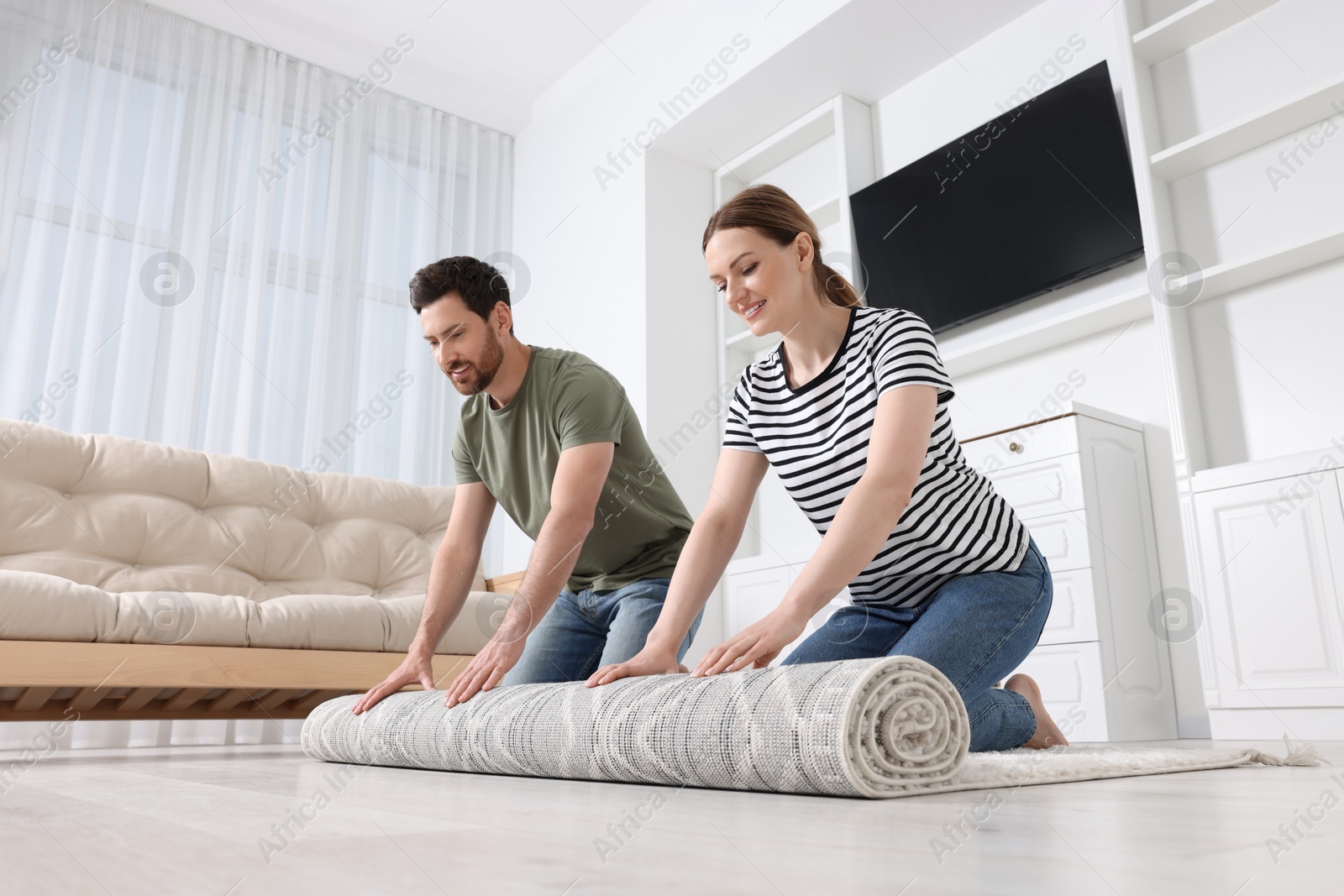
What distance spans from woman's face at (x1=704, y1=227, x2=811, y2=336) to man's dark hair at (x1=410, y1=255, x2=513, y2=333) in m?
0.48

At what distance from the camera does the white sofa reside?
1.83 metres

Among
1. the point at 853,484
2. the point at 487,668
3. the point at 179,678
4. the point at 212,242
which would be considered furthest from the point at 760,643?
the point at 212,242

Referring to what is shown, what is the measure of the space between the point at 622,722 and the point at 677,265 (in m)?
3.14

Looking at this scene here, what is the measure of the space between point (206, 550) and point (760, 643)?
2.04 m

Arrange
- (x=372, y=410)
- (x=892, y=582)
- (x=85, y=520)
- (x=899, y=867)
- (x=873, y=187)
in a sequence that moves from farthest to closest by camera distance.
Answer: (x=372, y=410)
(x=873, y=187)
(x=85, y=520)
(x=892, y=582)
(x=899, y=867)

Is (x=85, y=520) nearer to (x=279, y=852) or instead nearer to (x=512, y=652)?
(x=512, y=652)

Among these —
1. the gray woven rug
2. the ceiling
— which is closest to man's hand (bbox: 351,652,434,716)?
the gray woven rug

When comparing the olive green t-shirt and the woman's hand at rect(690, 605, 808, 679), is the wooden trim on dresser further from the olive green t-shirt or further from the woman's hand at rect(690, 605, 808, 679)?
the woman's hand at rect(690, 605, 808, 679)

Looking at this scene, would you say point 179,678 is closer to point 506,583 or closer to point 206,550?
point 206,550

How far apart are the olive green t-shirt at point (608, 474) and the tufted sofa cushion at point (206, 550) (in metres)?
0.73

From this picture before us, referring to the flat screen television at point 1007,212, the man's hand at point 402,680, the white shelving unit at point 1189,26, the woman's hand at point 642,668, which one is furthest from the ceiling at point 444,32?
the woman's hand at point 642,668

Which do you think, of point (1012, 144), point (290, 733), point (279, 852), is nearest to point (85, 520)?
point (290, 733)

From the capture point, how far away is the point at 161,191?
3629mm

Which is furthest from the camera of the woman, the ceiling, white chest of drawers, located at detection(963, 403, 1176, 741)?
the ceiling
